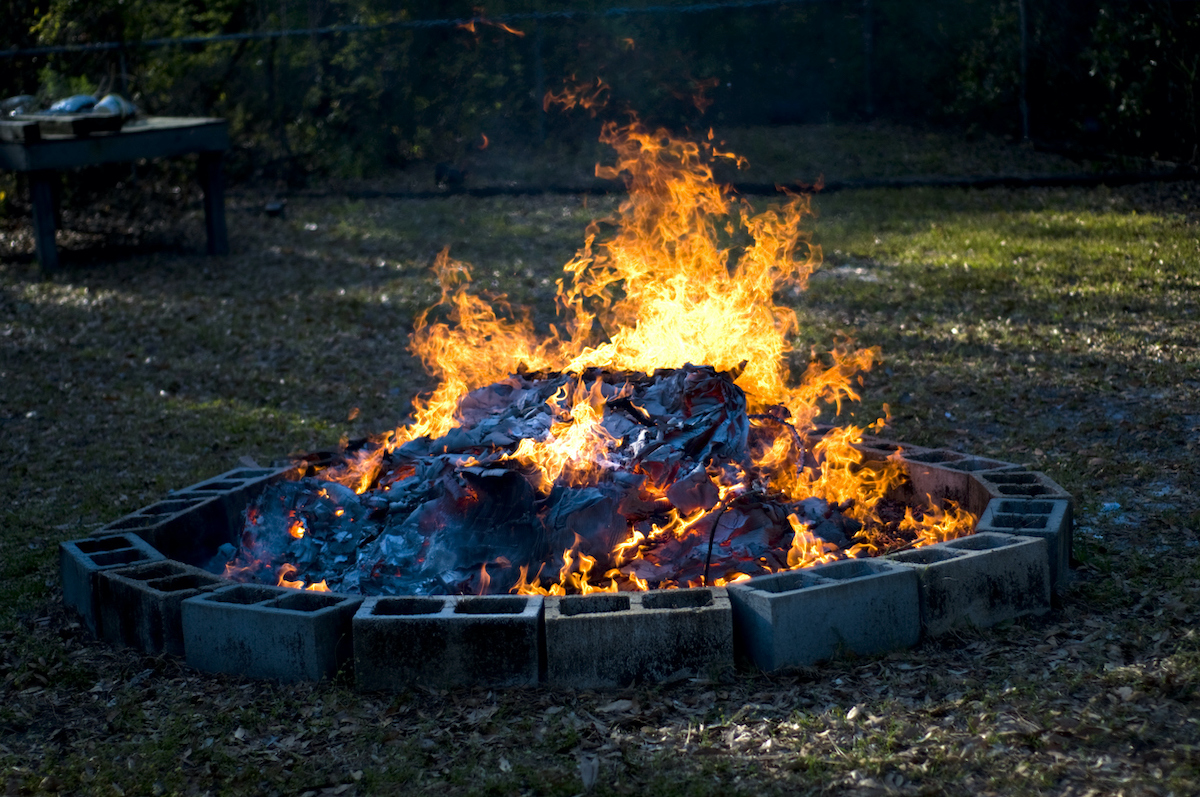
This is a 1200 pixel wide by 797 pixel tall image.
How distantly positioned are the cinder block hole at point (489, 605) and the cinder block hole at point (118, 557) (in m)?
1.67

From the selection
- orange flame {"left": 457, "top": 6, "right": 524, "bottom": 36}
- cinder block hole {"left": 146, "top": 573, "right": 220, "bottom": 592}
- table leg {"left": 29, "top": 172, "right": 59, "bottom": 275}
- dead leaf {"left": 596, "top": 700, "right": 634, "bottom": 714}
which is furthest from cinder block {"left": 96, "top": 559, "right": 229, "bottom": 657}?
orange flame {"left": 457, "top": 6, "right": 524, "bottom": 36}

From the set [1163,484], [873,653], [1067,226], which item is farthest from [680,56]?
[873,653]

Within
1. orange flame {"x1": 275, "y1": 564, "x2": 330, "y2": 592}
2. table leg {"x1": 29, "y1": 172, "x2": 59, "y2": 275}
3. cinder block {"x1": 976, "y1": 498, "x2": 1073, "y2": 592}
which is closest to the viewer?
cinder block {"x1": 976, "y1": 498, "x2": 1073, "y2": 592}

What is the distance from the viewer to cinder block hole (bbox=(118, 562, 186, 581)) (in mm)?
4848

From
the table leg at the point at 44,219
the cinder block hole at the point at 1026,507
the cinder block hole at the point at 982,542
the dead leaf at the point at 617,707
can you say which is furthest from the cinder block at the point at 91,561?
the table leg at the point at 44,219

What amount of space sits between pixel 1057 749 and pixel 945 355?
5.48m

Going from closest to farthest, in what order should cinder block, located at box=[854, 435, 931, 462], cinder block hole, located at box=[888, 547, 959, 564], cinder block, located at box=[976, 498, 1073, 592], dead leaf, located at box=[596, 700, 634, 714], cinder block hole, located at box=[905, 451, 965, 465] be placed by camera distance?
1. dead leaf, located at box=[596, 700, 634, 714]
2. cinder block hole, located at box=[888, 547, 959, 564]
3. cinder block, located at box=[976, 498, 1073, 592]
4. cinder block hole, located at box=[905, 451, 965, 465]
5. cinder block, located at box=[854, 435, 931, 462]

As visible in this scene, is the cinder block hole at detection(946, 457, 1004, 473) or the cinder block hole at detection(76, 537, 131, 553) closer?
the cinder block hole at detection(76, 537, 131, 553)

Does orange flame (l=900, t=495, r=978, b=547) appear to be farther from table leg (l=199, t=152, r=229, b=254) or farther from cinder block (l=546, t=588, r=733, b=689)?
table leg (l=199, t=152, r=229, b=254)

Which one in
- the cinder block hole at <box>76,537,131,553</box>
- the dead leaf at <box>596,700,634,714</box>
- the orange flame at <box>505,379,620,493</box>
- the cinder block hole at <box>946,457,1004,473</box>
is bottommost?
the dead leaf at <box>596,700,634,714</box>

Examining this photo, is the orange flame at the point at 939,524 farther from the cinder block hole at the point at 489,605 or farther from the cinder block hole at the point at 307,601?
the cinder block hole at the point at 307,601

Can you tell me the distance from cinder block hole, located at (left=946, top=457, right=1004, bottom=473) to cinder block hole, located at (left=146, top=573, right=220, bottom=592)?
141 inches

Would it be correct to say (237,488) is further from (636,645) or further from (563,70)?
(563,70)

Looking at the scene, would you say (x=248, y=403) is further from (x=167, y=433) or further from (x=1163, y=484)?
(x=1163, y=484)
